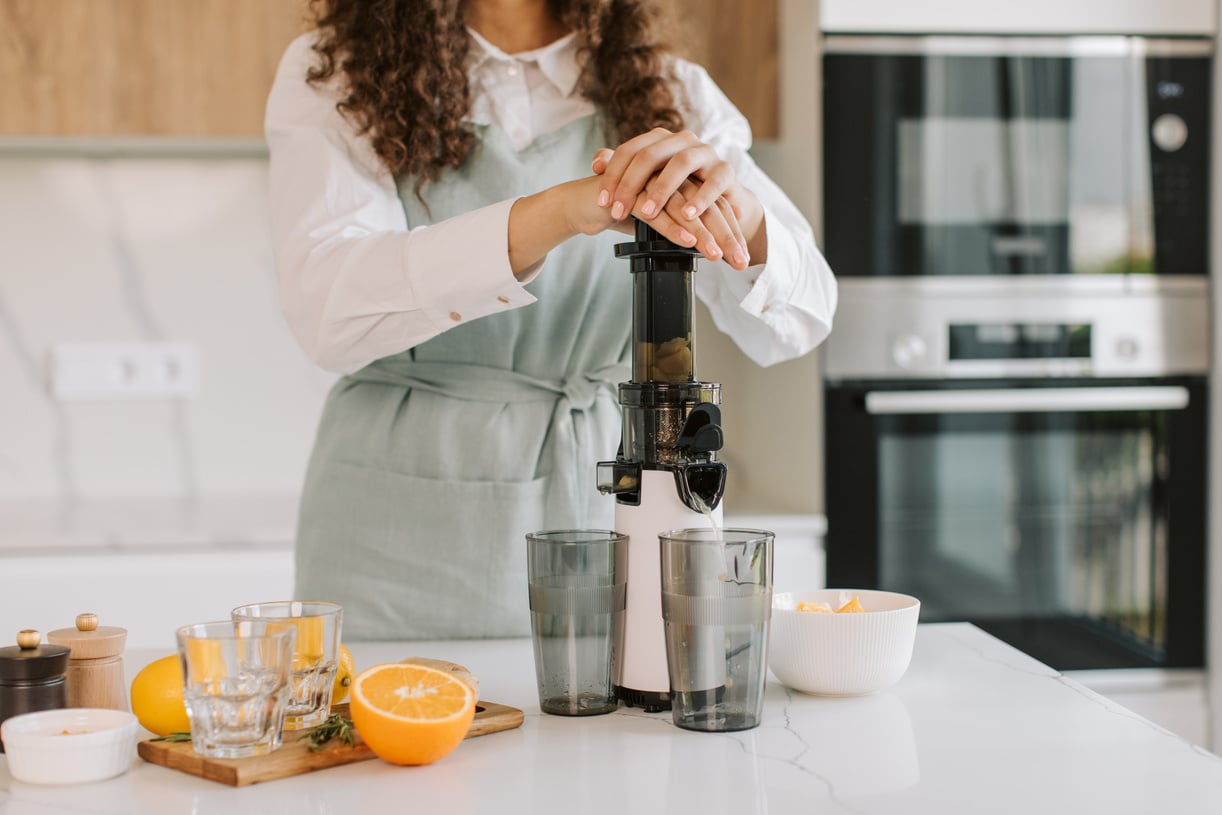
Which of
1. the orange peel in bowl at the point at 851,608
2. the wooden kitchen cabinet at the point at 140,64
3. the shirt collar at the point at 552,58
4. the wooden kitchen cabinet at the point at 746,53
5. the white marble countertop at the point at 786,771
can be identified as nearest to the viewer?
the white marble countertop at the point at 786,771

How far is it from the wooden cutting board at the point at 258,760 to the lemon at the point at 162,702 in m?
0.02

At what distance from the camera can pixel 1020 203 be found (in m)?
2.06

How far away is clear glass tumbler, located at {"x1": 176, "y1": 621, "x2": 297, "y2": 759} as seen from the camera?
73 centimetres

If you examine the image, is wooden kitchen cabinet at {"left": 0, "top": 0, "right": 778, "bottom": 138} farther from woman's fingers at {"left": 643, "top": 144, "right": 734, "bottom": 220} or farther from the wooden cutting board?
the wooden cutting board

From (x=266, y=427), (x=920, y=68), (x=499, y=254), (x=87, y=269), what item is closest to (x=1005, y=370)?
(x=920, y=68)

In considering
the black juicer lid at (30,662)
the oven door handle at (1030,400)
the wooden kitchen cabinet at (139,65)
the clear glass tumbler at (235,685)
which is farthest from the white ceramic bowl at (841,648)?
the wooden kitchen cabinet at (139,65)

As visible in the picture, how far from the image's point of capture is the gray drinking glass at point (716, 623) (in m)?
0.80

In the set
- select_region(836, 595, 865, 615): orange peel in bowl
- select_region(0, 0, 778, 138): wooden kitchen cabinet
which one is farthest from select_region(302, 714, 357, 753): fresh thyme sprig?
select_region(0, 0, 778, 138): wooden kitchen cabinet

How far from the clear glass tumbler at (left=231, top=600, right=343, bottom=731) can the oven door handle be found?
1354mm

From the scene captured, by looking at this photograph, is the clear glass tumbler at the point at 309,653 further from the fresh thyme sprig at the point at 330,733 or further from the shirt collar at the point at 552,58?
the shirt collar at the point at 552,58

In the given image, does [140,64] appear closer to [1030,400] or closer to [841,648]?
[1030,400]

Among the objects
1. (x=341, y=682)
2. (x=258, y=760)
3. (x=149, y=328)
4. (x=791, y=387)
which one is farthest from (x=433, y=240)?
(x=149, y=328)

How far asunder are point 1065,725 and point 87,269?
2.18 meters

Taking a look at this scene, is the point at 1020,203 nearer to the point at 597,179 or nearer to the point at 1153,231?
the point at 1153,231
